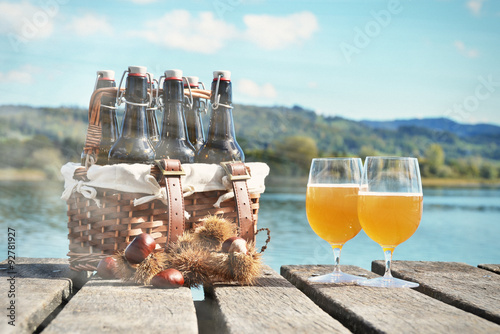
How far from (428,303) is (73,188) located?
3.67ft

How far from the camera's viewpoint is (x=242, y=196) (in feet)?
5.22

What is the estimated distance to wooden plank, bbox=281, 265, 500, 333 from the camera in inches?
35.4

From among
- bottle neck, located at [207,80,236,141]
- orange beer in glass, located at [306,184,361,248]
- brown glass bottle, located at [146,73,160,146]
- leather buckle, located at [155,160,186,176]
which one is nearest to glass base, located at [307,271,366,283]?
orange beer in glass, located at [306,184,361,248]

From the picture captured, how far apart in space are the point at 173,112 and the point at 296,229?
393 inches

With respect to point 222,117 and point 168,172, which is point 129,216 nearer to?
point 168,172

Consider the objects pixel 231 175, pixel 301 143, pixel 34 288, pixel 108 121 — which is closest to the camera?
pixel 34 288

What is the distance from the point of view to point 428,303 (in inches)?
43.6

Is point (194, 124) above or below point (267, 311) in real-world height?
above

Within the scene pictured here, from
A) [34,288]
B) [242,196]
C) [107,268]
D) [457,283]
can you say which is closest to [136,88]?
[242,196]

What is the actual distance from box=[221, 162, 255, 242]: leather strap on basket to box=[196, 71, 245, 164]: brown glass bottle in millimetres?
125

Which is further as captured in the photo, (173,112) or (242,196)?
(173,112)

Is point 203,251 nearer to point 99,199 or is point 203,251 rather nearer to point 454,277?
point 99,199

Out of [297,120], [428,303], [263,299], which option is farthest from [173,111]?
[297,120]

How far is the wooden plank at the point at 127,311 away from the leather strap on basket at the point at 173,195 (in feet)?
0.82
